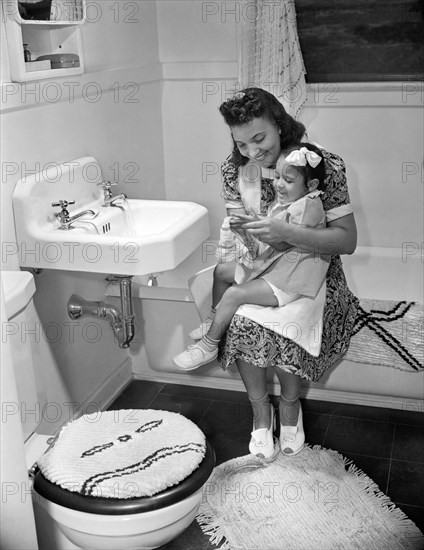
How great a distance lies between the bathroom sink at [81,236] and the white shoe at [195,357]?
1.17 ft

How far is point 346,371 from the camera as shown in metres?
2.63

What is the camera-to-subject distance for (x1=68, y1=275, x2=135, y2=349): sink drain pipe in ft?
8.01

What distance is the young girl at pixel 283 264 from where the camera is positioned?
215cm

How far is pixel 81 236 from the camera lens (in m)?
2.14

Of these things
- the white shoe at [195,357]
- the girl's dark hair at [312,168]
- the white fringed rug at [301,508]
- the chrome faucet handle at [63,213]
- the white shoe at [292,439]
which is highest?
the girl's dark hair at [312,168]

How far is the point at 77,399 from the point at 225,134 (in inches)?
58.9

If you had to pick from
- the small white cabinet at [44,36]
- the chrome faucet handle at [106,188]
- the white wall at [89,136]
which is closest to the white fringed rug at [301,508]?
the white wall at [89,136]

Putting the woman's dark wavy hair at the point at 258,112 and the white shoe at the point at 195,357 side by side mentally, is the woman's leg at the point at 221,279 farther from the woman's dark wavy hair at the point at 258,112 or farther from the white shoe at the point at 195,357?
the woman's dark wavy hair at the point at 258,112

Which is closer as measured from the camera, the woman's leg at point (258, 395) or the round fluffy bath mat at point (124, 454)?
the round fluffy bath mat at point (124, 454)

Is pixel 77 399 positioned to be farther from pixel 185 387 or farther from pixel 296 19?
pixel 296 19

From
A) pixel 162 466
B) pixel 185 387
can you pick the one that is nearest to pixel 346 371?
pixel 185 387

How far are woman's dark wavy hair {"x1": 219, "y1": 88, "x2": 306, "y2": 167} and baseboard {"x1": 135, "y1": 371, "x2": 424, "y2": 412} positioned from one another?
3.42 feet

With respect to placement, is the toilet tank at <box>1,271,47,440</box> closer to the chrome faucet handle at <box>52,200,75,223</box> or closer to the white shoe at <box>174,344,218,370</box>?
the chrome faucet handle at <box>52,200,75,223</box>

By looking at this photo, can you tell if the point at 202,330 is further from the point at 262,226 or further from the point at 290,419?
the point at 262,226
